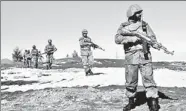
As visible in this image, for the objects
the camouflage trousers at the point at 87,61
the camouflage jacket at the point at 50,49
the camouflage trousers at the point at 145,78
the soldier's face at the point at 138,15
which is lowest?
the camouflage trousers at the point at 145,78

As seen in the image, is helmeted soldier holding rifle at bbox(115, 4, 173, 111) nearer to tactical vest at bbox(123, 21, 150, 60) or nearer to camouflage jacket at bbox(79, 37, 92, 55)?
tactical vest at bbox(123, 21, 150, 60)

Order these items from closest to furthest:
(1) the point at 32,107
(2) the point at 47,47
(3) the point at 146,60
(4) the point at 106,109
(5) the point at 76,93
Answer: (3) the point at 146,60 < (4) the point at 106,109 < (1) the point at 32,107 < (5) the point at 76,93 < (2) the point at 47,47

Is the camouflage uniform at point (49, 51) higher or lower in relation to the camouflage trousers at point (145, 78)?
higher

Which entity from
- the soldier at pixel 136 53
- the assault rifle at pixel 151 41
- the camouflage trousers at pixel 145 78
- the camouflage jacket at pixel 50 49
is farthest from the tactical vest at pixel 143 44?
the camouflage jacket at pixel 50 49

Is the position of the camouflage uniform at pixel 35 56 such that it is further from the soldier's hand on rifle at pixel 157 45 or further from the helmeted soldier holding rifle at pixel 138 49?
the soldier's hand on rifle at pixel 157 45

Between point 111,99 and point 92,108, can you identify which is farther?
point 111,99

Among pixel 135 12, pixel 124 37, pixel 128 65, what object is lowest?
pixel 128 65

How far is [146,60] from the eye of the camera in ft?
22.4

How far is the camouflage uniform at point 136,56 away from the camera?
6.76 m

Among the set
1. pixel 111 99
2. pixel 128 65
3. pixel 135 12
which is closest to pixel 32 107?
pixel 111 99

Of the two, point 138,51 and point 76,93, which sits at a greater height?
point 138,51

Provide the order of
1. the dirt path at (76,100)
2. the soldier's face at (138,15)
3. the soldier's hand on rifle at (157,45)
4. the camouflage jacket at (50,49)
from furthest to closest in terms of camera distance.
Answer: the camouflage jacket at (50,49) → the dirt path at (76,100) → the soldier's face at (138,15) → the soldier's hand on rifle at (157,45)

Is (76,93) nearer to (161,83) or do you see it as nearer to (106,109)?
(106,109)

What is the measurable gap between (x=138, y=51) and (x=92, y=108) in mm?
2239
